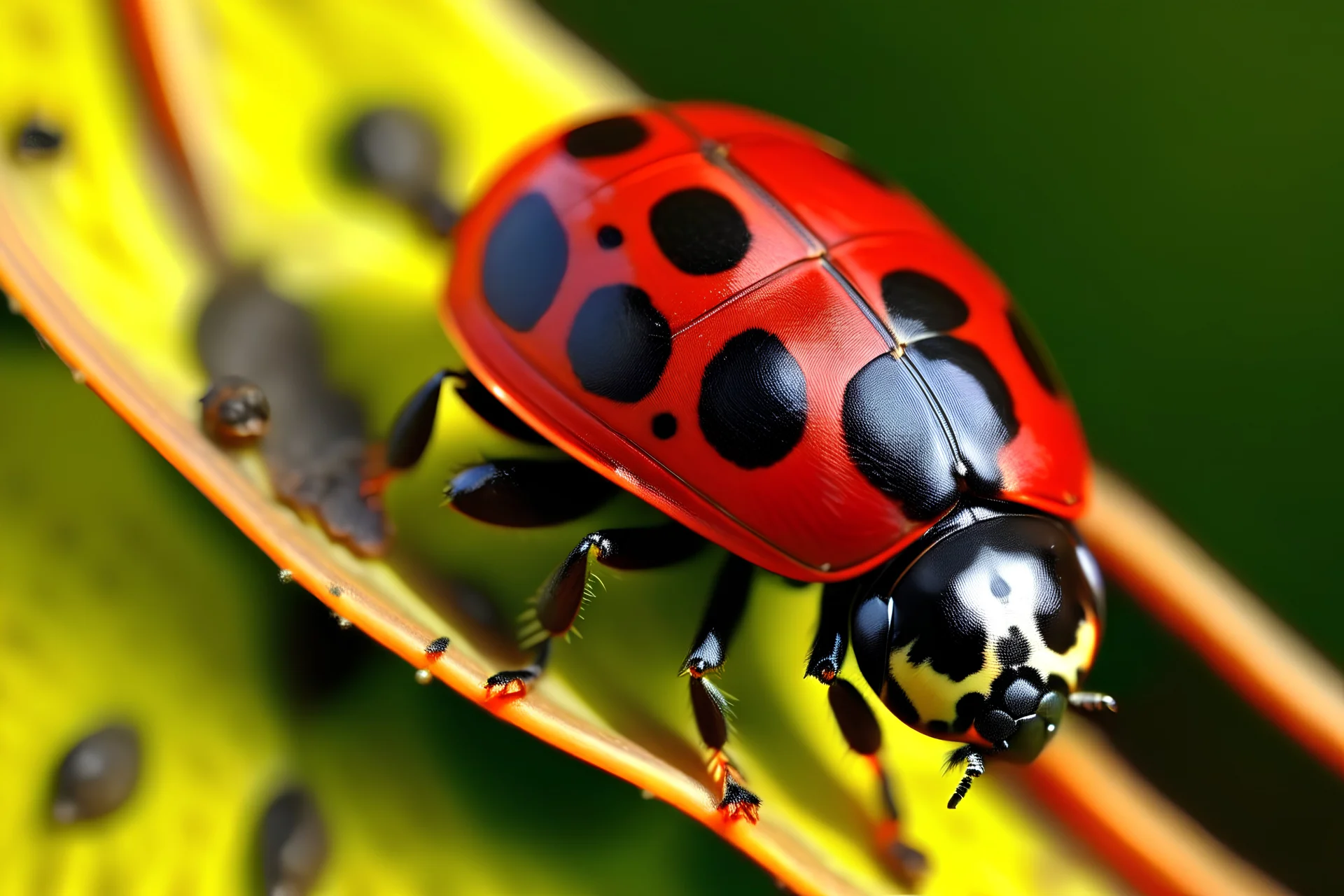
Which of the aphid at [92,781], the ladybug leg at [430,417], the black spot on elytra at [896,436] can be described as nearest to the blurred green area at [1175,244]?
the black spot on elytra at [896,436]

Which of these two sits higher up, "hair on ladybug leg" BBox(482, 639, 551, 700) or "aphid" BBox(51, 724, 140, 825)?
"hair on ladybug leg" BBox(482, 639, 551, 700)

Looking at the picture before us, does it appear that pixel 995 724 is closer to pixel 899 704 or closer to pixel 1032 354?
pixel 899 704

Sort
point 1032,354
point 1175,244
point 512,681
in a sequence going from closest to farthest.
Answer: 1. point 512,681
2. point 1032,354
3. point 1175,244

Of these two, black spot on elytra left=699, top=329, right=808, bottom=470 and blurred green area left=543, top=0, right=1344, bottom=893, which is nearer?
black spot on elytra left=699, top=329, right=808, bottom=470

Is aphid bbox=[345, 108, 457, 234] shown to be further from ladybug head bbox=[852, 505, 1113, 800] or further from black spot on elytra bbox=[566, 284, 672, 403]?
ladybug head bbox=[852, 505, 1113, 800]

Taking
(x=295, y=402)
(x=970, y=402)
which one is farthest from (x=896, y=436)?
(x=295, y=402)

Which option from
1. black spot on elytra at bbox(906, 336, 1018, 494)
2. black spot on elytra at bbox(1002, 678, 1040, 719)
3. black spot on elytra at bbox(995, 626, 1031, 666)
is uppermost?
black spot on elytra at bbox(906, 336, 1018, 494)

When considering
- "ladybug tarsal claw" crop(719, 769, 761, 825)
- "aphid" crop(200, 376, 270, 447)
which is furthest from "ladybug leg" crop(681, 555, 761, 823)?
"aphid" crop(200, 376, 270, 447)
